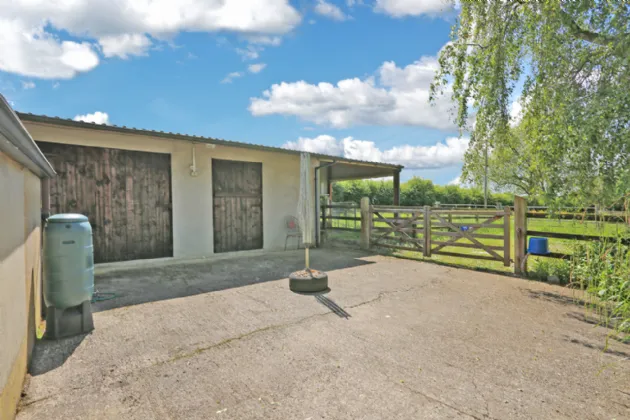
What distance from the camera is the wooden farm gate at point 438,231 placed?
664 cm

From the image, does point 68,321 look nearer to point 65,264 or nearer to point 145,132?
point 65,264

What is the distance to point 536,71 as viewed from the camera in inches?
218

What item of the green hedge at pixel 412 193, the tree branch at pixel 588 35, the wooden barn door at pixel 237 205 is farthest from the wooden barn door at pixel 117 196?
the green hedge at pixel 412 193

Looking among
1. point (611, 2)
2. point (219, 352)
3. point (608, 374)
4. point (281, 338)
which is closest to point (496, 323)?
point (608, 374)

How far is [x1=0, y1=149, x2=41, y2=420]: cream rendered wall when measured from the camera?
1.82 metres

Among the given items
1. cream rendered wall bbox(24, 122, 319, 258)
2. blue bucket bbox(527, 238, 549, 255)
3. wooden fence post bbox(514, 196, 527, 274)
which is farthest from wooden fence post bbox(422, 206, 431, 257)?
cream rendered wall bbox(24, 122, 319, 258)

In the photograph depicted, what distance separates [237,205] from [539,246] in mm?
6648

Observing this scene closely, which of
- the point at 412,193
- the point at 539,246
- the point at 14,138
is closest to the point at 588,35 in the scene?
the point at 539,246

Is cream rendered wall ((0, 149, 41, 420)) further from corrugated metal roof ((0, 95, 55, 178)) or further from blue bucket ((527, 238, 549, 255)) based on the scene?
blue bucket ((527, 238, 549, 255))

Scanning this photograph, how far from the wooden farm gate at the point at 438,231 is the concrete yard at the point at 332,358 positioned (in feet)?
5.66

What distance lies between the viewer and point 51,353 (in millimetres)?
2904

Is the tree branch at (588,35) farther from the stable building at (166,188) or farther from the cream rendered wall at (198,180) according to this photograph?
the cream rendered wall at (198,180)

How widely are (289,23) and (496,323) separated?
8.18m

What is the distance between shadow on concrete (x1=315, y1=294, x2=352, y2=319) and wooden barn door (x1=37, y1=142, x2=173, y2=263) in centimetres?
411
